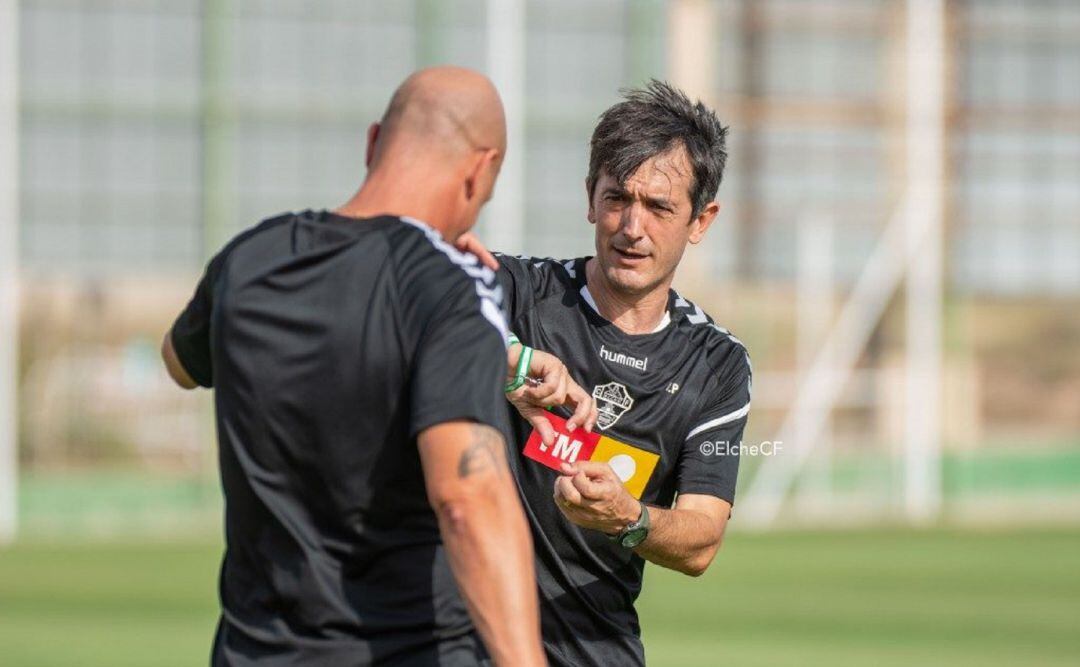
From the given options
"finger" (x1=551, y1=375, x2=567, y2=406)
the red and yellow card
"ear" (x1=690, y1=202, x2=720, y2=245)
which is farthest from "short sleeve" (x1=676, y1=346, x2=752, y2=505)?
"finger" (x1=551, y1=375, x2=567, y2=406)

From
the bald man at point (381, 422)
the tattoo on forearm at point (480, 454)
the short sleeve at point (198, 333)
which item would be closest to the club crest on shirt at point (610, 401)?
the short sleeve at point (198, 333)

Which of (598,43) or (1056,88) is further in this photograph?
(1056,88)

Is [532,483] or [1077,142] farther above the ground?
[1077,142]

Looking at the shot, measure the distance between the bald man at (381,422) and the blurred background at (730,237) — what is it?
11216 mm

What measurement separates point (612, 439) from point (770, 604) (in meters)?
10.1

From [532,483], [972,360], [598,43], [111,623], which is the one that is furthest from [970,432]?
[532,483]

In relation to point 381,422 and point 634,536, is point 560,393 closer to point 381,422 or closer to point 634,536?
point 634,536

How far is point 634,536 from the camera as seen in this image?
5688mm

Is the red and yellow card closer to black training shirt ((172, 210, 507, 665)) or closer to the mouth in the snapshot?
the mouth

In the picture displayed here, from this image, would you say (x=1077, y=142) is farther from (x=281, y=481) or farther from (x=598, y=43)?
(x=281, y=481)

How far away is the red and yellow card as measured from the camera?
19.7 feet

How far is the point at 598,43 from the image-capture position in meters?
24.9

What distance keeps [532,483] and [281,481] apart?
1837 millimetres

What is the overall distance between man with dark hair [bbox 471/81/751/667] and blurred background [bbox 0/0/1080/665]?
9335 millimetres
